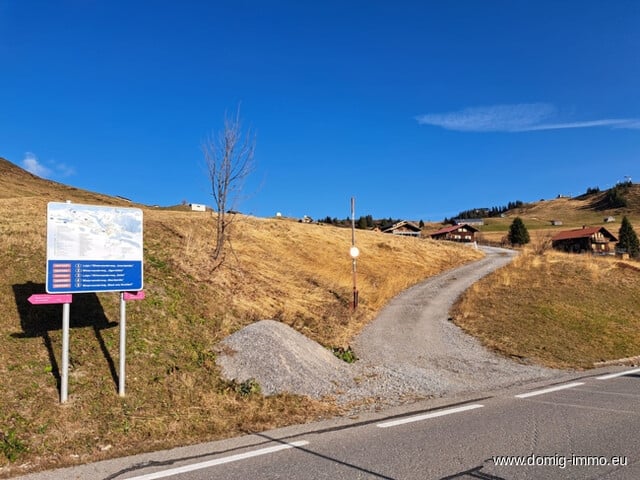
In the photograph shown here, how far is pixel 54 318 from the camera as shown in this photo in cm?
981

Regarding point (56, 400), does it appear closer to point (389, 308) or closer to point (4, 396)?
point (4, 396)

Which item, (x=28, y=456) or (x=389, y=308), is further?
(x=389, y=308)

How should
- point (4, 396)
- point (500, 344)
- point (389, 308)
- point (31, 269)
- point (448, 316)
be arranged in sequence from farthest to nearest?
point (389, 308)
point (448, 316)
point (500, 344)
point (31, 269)
point (4, 396)

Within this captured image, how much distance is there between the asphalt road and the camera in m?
5.43

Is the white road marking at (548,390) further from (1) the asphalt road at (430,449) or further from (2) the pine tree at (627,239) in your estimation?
(2) the pine tree at (627,239)

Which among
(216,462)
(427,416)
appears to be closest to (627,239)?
(427,416)

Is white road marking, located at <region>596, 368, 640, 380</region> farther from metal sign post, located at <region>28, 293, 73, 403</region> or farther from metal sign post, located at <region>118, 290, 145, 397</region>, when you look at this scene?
metal sign post, located at <region>28, 293, 73, 403</region>

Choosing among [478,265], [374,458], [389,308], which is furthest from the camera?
[478,265]

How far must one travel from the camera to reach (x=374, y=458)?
590 centimetres

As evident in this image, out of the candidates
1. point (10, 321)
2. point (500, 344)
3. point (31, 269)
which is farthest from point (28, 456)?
point (500, 344)

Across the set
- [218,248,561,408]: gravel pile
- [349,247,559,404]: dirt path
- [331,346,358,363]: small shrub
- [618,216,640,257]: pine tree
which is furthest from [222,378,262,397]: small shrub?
[618,216,640,257]: pine tree

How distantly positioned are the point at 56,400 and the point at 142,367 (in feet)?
5.97

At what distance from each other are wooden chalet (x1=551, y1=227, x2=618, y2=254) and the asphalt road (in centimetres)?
8279

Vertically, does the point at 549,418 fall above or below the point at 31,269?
below
